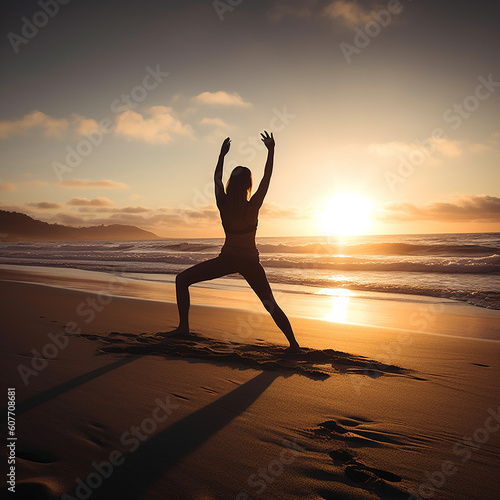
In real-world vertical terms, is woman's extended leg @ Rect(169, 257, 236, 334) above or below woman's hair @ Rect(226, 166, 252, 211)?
below

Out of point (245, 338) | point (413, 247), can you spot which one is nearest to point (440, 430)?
point (245, 338)

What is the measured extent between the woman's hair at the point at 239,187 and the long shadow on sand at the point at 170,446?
6.95ft

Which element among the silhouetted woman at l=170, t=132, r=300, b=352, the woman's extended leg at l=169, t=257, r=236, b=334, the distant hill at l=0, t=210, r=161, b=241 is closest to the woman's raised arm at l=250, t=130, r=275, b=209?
the silhouetted woman at l=170, t=132, r=300, b=352

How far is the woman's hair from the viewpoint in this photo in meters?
4.19

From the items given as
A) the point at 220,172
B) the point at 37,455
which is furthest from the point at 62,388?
the point at 220,172

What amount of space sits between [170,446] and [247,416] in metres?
0.66

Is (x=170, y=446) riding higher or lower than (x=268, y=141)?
lower

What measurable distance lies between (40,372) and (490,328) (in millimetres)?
6829

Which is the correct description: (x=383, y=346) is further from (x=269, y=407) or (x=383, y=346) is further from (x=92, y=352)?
(x=92, y=352)

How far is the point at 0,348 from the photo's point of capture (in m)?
3.83

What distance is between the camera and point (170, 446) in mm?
2105

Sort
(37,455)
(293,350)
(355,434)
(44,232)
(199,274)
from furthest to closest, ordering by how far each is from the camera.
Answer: (44,232) < (199,274) < (293,350) < (355,434) < (37,455)

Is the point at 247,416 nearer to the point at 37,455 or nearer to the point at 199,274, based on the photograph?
the point at 37,455

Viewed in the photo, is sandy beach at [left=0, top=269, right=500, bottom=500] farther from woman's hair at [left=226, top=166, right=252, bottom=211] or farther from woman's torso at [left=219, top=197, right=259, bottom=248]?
woman's hair at [left=226, top=166, right=252, bottom=211]
